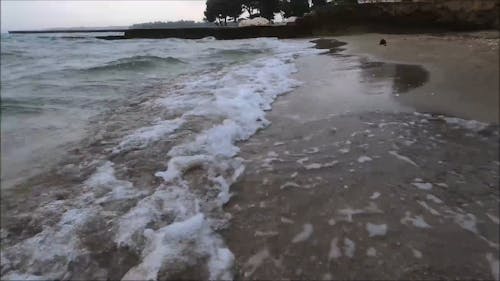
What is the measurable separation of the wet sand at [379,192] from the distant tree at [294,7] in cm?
2377

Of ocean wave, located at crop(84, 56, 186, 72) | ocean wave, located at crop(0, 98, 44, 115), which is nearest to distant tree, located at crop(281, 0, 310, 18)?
ocean wave, located at crop(84, 56, 186, 72)

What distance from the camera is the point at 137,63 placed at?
812 cm

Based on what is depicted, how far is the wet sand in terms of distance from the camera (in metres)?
1.68

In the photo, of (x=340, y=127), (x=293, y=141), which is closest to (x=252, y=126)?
(x=293, y=141)

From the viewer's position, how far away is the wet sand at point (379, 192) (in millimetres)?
1685

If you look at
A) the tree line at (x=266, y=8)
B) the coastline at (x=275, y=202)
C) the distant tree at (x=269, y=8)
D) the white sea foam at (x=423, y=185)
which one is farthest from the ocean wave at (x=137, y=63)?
the distant tree at (x=269, y=8)

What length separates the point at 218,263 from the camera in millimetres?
1724

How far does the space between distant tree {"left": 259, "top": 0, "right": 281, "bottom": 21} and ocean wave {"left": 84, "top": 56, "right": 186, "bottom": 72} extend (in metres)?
17.8

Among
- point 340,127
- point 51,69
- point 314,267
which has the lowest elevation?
point 314,267

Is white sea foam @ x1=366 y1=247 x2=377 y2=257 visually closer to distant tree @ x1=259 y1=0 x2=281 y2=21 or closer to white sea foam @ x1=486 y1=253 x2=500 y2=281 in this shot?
white sea foam @ x1=486 y1=253 x2=500 y2=281

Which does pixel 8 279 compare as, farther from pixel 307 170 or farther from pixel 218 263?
pixel 307 170

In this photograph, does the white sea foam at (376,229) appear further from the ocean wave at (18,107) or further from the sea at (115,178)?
the ocean wave at (18,107)

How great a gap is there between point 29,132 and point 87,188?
789 mm

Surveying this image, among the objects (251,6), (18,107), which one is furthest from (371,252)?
(251,6)
